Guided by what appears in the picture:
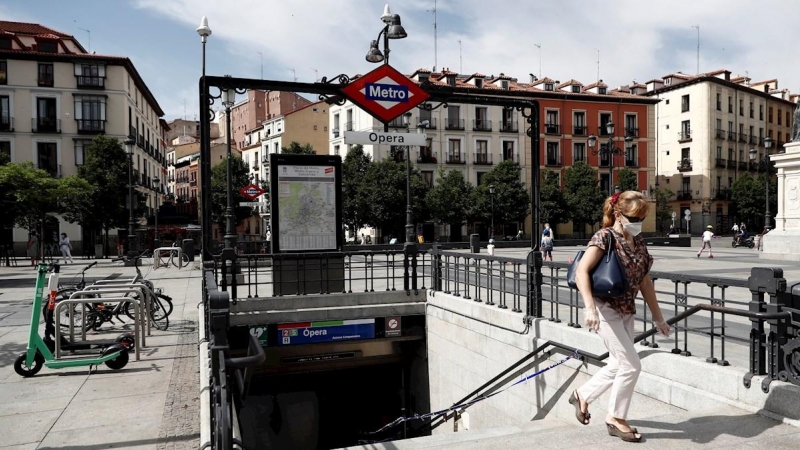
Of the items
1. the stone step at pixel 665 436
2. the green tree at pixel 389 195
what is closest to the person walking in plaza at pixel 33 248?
the green tree at pixel 389 195

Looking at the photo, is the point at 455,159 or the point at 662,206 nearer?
the point at 455,159

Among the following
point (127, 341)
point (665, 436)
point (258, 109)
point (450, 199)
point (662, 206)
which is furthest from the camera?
point (258, 109)

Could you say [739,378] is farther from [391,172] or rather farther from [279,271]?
[391,172]

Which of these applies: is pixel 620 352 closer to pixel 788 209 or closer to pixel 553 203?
pixel 788 209

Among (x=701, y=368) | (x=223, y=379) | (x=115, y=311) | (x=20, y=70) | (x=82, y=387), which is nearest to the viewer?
(x=223, y=379)

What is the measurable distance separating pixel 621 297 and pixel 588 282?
0.28 m

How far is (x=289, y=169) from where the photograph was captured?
10758 millimetres

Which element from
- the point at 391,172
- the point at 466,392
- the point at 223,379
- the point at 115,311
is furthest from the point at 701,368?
the point at 391,172

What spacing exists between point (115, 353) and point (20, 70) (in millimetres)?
45163

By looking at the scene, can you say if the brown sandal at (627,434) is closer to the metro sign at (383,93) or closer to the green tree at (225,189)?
the metro sign at (383,93)

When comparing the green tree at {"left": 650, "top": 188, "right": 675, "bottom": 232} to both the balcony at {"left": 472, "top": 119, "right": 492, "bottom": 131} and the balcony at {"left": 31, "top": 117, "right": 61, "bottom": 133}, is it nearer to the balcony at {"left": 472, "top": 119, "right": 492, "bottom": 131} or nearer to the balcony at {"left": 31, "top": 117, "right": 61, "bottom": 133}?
the balcony at {"left": 472, "top": 119, "right": 492, "bottom": 131}

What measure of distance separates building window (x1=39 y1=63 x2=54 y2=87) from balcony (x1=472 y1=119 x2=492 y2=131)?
35.5m

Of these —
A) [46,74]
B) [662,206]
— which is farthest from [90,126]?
[662,206]

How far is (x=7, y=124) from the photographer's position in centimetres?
4256
